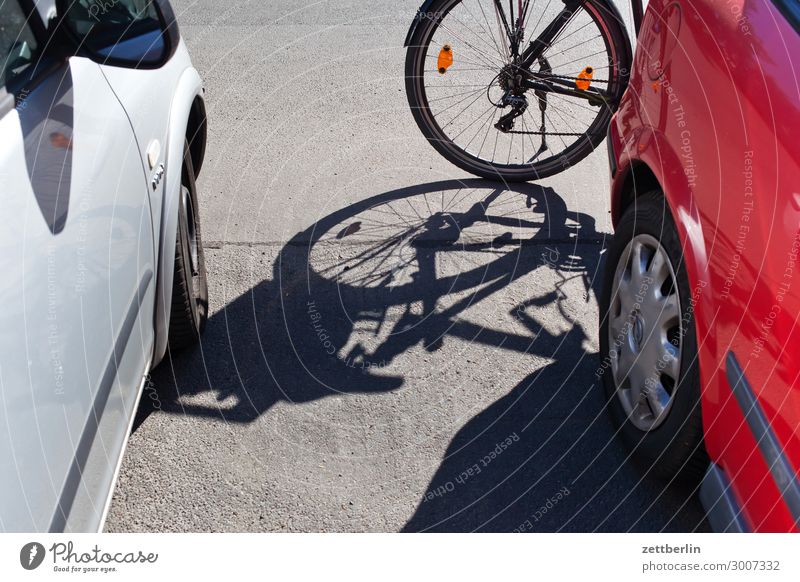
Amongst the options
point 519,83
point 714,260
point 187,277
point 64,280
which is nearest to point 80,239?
point 64,280

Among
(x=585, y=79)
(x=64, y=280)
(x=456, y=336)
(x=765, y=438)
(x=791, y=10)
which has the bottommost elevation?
(x=456, y=336)

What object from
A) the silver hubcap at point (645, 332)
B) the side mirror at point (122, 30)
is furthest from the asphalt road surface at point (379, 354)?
the side mirror at point (122, 30)

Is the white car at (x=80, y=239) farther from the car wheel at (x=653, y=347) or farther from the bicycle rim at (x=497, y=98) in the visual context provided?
the bicycle rim at (x=497, y=98)

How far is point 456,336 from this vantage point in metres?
3.42

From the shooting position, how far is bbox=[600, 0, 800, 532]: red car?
181 cm

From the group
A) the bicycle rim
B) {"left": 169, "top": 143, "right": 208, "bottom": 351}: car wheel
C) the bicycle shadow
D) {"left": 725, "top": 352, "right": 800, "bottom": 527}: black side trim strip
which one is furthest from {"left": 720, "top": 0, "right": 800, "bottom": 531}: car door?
the bicycle rim

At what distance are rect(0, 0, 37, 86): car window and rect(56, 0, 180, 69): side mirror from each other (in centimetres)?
13

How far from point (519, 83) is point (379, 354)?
164 centimetres

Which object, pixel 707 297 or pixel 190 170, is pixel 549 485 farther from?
pixel 190 170

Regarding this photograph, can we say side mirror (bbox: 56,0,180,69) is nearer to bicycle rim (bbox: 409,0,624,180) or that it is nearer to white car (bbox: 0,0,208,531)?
white car (bbox: 0,0,208,531)

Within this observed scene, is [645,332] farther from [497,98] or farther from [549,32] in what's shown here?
[497,98]

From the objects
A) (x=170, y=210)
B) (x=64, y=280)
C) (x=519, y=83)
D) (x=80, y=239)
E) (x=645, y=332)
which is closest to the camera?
(x=64, y=280)

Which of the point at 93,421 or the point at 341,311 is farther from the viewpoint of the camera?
the point at 341,311

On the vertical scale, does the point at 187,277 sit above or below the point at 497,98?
below
